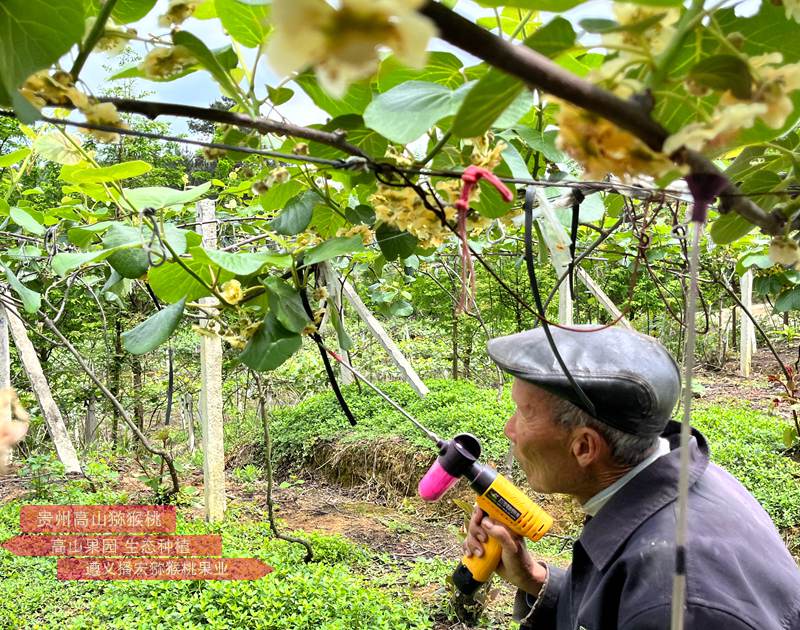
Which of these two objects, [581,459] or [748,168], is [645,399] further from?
[748,168]

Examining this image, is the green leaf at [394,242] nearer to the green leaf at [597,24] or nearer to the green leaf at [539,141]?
the green leaf at [539,141]

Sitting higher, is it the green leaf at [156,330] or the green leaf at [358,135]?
the green leaf at [358,135]

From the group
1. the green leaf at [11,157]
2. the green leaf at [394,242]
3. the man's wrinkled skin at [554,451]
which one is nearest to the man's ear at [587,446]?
the man's wrinkled skin at [554,451]

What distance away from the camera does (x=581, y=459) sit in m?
0.96

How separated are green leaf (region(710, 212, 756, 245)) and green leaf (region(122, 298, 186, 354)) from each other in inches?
24.7

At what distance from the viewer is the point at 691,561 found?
0.72 meters

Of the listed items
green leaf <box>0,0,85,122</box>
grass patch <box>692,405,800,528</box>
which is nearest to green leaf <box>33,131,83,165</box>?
green leaf <box>0,0,85,122</box>

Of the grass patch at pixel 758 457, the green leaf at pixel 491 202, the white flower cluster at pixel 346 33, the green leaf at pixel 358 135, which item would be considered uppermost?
the green leaf at pixel 358 135

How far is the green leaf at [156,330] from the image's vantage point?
75 cm

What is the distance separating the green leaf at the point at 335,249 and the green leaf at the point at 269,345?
0.29ft

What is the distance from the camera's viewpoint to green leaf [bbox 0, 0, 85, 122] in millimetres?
313

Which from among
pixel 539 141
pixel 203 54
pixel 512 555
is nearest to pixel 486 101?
pixel 203 54

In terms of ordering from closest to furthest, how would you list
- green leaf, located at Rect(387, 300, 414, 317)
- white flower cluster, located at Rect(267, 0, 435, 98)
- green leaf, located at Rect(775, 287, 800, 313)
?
white flower cluster, located at Rect(267, 0, 435, 98) < green leaf, located at Rect(775, 287, 800, 313) < green leaf, located at Rect(387, 300, 414, 317)

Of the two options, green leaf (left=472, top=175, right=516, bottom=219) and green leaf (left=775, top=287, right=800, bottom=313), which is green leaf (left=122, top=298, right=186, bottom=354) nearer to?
green leaf (left=472, top=175, right=516, bottom=219)
